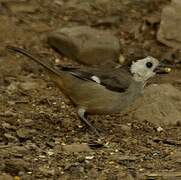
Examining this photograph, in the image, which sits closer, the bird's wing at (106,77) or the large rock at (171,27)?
the bird's wing at (106,77)

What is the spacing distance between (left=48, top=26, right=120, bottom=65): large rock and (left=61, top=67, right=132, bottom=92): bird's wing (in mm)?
1717

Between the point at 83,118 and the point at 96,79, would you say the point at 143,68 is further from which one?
the point at 83,118

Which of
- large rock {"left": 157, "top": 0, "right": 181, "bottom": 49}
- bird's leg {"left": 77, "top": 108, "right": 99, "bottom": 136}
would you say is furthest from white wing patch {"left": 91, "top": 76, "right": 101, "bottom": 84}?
large rock {"left": 157, "top": 0, "right": 181, "bottom": 49}

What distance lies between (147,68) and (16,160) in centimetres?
194

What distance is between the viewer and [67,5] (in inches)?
400

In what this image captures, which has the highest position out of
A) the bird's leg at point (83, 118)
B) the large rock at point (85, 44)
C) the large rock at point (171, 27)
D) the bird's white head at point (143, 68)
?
the large rock at point (171, 27)

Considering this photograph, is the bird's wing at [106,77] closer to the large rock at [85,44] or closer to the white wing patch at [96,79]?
the white wing patch at [96,79]

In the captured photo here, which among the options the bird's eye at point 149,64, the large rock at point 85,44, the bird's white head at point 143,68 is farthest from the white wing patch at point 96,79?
the large rock at point 85,44

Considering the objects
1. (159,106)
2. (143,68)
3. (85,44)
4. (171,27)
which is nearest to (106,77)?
(143,68)

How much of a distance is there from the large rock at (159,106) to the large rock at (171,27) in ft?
5.73

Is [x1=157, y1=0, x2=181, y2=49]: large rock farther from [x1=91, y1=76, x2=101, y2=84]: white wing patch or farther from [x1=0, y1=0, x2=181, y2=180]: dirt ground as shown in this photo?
[x1=91, y1=76, x2=101, y2=84]: white wing patch

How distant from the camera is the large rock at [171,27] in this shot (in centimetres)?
925

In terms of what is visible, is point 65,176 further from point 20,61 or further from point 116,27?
point 116,27

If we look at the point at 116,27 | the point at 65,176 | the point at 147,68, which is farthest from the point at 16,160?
the point at 116,27
